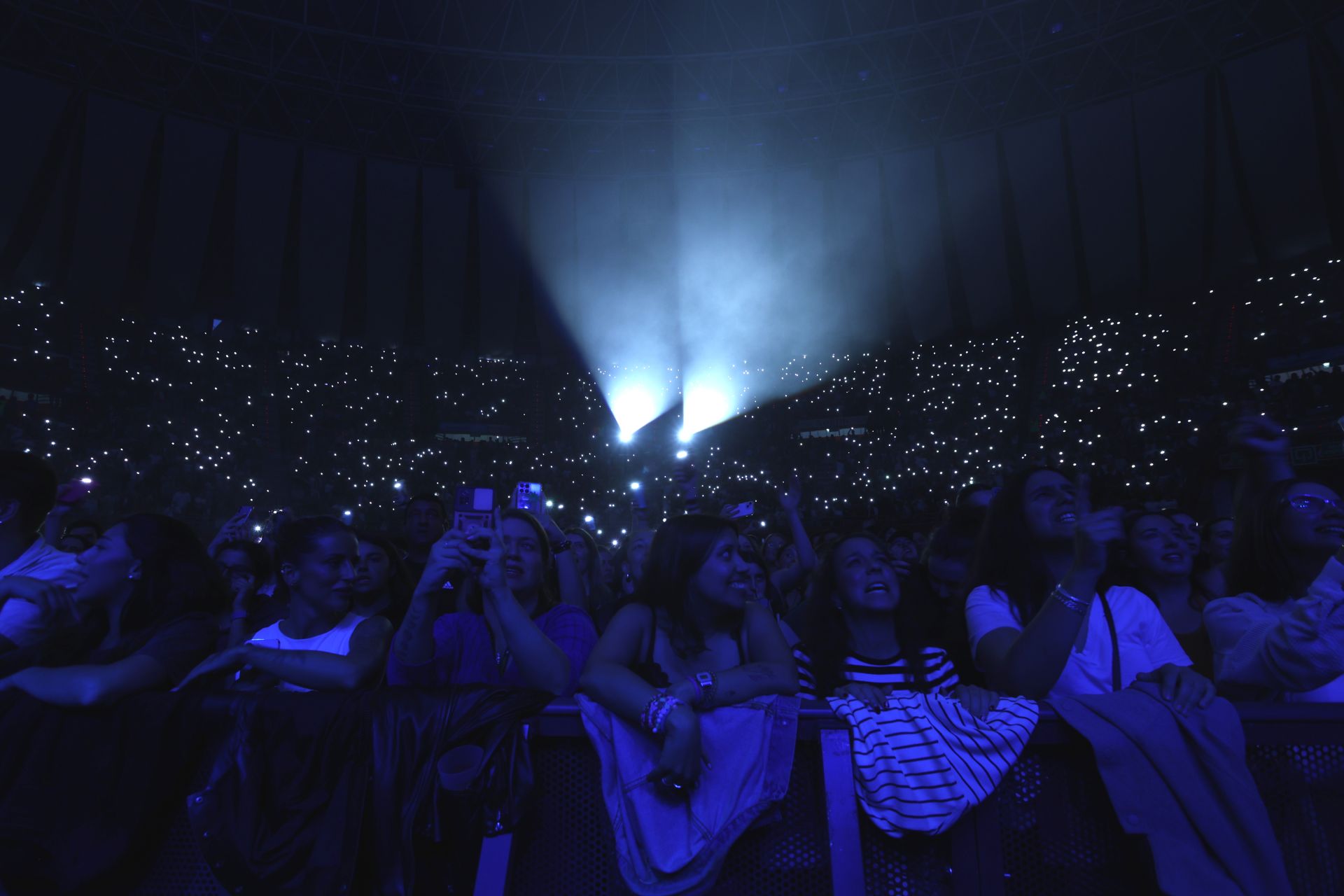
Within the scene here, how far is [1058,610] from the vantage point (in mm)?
1816

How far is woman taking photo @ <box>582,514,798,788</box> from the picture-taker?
70.5 inches

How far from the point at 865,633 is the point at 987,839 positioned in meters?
0.86

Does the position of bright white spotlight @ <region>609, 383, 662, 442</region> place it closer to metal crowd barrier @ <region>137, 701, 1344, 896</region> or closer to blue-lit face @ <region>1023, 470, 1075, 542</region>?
blue-lit face @ <region>1023, 470, 1075, 542</region>

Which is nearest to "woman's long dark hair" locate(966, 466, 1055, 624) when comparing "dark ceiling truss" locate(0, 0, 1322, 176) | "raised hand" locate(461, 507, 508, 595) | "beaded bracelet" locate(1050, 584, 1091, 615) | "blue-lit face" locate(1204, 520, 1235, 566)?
"beaded bracelet" locate(1050, 584, 1091, 615)

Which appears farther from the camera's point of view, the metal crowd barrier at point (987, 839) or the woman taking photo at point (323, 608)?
the woman taking photo at point (323, 608)

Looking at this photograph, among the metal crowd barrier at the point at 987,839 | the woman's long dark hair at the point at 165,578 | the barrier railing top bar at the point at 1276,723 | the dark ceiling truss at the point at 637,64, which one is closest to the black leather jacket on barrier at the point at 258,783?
the metal crowd barrier at the point at 987,839

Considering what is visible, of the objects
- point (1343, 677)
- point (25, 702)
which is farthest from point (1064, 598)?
point (25, 702)

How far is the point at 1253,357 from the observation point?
12.2m

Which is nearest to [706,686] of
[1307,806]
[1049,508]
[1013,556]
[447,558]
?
[447,558]

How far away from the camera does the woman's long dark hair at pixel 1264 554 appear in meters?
2.12

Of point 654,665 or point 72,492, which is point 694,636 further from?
point 72,492

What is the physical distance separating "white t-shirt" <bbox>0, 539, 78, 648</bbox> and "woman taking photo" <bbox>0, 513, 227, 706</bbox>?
3cm

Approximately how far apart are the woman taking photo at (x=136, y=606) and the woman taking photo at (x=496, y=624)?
0.60 metres

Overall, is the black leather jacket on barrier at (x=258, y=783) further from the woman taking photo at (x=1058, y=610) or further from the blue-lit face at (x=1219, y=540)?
the blue-lit face at (x=1219, y=540)
